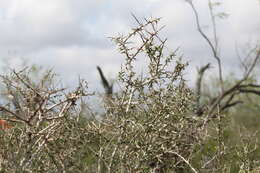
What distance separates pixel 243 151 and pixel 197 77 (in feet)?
60.6

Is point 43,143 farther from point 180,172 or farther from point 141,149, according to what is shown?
point 180,172

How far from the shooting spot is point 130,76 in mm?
4430

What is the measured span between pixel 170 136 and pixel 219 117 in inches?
27.2

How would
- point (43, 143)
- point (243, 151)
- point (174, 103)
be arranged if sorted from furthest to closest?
point (243, 151) → point (174, 103) → point (43, 143)

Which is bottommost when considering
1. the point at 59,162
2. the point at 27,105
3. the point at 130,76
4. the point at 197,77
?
the point at 59,162

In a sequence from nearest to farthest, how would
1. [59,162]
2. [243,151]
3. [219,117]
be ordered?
[59,162] → [219,117] → [243,151]

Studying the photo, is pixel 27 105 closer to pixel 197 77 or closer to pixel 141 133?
pixel 141 133

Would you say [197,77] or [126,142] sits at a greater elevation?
[197,77]

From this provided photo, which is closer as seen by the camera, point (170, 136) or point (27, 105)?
point (27, 105)

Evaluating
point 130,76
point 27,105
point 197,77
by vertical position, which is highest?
point 197,77

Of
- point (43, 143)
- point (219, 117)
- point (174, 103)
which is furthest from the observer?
point (219, 117)

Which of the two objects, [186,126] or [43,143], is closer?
[43,143]


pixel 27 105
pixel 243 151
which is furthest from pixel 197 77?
pixel 27 105

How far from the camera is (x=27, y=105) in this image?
3.98 meters
